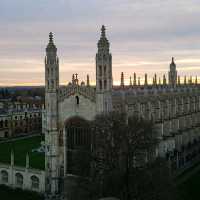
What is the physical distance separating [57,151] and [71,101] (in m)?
4.16

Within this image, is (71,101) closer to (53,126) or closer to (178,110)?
(53,126)

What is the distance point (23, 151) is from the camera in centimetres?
5262

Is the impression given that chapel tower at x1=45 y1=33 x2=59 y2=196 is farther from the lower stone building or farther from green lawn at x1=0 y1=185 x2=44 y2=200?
green lawn at x1=0 y1=185 x2=44 y2=200

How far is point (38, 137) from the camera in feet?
220

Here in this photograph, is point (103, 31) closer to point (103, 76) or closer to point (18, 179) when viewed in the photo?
point (103, 76)

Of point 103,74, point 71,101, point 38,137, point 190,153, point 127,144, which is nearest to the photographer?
point 127,144

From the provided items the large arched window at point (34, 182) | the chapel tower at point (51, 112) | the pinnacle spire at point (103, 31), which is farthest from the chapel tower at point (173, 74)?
the large arched window at point (34, 182)

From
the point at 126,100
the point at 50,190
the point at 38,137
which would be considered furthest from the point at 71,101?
the point at 38,137

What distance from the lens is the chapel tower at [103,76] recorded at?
93.5ft

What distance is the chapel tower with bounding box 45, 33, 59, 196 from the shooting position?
31.0 m

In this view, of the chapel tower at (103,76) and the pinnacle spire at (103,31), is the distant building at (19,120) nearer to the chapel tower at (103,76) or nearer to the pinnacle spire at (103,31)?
the chapel tower at (103,76)

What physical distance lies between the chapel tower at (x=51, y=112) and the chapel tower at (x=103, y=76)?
13.5 ft

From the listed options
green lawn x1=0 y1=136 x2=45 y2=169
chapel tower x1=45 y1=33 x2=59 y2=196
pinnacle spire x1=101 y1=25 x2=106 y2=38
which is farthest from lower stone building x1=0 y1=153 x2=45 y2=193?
pinnacle spire x1=101 y1=25 x2=106 y2=38

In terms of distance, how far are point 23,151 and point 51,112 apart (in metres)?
23.1
